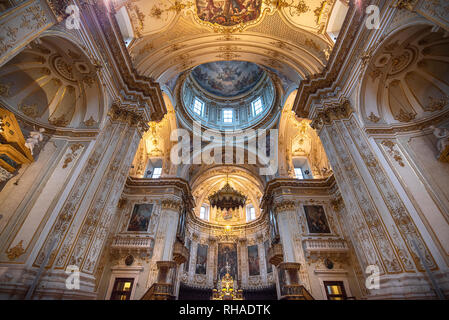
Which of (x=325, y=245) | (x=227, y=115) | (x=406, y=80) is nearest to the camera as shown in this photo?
(x=406, y=80)

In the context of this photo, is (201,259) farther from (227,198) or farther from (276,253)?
(276,253)

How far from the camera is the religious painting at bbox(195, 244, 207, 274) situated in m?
19.0

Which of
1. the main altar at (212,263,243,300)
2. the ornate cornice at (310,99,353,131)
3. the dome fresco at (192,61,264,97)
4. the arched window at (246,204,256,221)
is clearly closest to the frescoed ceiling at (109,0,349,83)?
the ornate cornice at (310,99,353,131)

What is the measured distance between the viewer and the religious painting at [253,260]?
19.2 metres

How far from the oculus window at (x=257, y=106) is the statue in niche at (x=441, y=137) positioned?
13156 millimetres

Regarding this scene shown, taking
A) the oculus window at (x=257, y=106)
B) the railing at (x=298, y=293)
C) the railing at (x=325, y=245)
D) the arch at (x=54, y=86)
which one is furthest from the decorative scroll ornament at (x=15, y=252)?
the oculus window at (x=257, y=106)

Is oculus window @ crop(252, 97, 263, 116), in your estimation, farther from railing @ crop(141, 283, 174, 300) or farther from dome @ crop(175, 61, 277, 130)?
railing @ crop(141, 283, 174, 300)

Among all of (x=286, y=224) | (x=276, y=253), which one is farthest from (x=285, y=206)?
(x=276, y=253)

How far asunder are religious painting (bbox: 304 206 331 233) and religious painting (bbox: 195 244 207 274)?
11.4 meters

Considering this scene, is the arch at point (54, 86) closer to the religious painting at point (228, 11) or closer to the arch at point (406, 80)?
the religious painting at point (228, 11)

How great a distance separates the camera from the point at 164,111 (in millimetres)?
9703

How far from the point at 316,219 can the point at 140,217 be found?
39.5 ft
